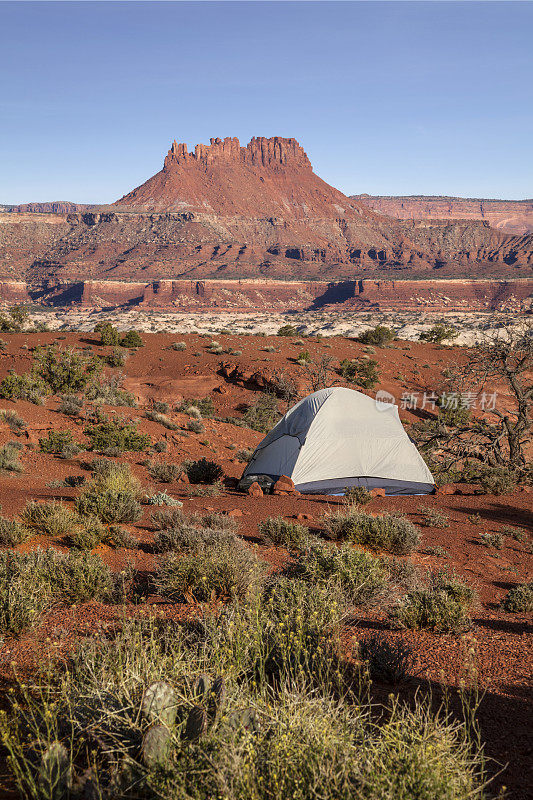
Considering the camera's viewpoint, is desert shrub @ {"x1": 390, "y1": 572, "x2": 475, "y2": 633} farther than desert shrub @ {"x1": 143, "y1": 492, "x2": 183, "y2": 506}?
No

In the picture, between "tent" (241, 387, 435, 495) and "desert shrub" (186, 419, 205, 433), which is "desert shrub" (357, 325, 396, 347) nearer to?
"desert shrub" (186, 419, 205, 433)

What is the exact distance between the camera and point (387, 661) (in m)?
3.98

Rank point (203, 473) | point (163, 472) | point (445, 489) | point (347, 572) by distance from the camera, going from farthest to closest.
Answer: point (203, 473), point (163, 472), point (445, 489), point (347, 572)

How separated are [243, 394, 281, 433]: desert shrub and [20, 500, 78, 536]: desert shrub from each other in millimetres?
14618

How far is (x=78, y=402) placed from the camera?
63.9 feet

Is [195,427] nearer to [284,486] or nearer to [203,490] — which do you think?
[203,490]

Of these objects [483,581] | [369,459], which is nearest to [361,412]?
[369,459]

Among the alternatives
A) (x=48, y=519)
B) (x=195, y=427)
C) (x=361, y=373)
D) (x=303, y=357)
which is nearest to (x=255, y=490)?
(x=48, y=519)

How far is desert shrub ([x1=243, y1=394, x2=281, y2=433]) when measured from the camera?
2285cm

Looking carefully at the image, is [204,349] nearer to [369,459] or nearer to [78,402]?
[78,402]

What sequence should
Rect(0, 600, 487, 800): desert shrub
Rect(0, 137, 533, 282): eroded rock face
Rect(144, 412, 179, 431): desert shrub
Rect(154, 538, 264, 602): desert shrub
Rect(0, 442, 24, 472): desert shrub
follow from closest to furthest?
Rect(0, 600, 487, 800): desert shrub < Rect(154, 538, 264, 602): desert shrub < Rect(0, 442, 24, 472): desert shrub < Rect(144, 412, 179, 431): desert shrub < Rect(0, 137, 533, 282): eroded rock face

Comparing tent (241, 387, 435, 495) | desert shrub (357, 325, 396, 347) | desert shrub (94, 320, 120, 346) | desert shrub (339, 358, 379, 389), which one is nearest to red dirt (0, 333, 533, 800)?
tent (241, 387, 435, 495)

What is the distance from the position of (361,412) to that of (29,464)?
28.3 ft

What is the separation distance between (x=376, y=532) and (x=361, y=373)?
2324cm
